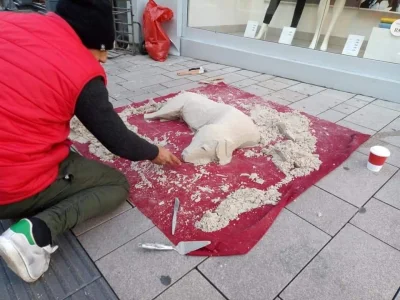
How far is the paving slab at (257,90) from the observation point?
3119 millimetres

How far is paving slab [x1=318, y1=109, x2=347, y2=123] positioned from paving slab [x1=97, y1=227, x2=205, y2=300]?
1895 mm

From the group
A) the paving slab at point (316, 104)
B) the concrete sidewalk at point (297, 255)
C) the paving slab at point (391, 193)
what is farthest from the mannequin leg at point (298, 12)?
the paving slab at point (391, 193)

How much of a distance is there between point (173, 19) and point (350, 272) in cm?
401

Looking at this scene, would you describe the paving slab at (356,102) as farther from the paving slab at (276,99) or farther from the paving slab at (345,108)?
the paving slab at (276,99)

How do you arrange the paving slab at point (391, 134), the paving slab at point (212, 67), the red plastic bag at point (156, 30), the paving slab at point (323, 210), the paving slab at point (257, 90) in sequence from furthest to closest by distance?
the red plastic bag at point (156, 30)
the paving slab at point (212, 67)
the paving slab at point (257, 90)
the paving slab at point (391, 134)
the paving slab at point (323, 210)

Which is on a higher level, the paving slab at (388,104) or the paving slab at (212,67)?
the paving slab at (388,104)

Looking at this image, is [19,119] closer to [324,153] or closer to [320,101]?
[324,153]

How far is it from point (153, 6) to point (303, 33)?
6.86 ft

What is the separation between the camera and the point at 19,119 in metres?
1.02

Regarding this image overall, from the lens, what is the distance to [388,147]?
7.11 ft

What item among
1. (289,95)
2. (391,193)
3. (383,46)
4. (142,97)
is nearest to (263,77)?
(289,95)

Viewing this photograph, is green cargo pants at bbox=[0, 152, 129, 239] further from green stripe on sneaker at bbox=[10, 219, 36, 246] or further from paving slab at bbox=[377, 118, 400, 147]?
paving slab at bbox=[377, 118, 400, 147]

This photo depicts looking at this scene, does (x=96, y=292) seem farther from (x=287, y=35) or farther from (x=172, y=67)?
(x=287, y=35)

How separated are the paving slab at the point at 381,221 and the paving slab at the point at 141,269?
2.79 ft
